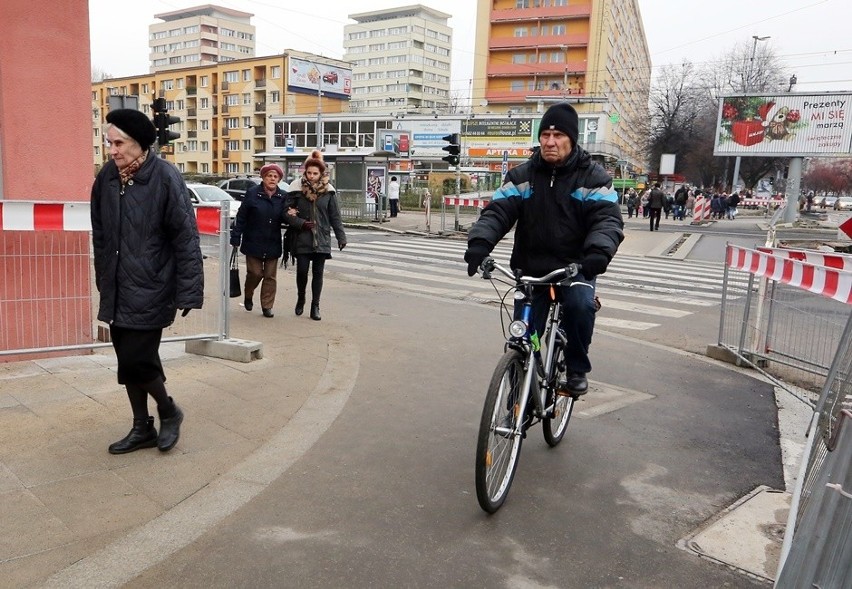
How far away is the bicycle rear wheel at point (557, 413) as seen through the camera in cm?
417

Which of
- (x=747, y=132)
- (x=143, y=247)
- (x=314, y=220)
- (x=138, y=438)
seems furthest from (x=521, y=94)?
(x=138, y=438)

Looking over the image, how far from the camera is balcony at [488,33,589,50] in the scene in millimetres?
75250

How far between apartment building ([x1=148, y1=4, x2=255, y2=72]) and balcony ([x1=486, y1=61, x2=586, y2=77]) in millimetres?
70453

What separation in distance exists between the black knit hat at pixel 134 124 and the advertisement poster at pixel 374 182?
24.6 m

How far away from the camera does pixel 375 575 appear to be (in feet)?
9.36

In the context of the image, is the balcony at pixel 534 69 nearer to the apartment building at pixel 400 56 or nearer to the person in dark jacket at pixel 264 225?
the apartment building at pixel 400 56

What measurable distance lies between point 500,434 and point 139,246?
2.20 meters

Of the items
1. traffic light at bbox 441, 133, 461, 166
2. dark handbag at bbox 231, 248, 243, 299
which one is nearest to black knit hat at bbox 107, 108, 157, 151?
dark handbag at bbox 231, 248, 243, 299

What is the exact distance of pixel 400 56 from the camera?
5084 inches

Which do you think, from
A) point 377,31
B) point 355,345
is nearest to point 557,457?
point 355,345

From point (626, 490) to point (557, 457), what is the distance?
22.0 inches

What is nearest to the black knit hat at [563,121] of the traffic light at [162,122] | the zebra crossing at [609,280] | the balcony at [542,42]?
the zebra crossing at [609,280]

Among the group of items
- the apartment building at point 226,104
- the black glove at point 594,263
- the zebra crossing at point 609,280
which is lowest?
the zebra crossing at point 609,280

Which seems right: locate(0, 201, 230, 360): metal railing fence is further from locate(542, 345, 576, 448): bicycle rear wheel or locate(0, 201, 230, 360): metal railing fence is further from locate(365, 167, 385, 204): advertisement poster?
locate(365, 167, 385, 204): advertisement poster
